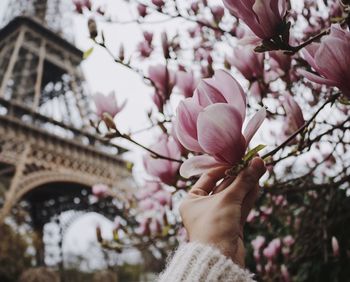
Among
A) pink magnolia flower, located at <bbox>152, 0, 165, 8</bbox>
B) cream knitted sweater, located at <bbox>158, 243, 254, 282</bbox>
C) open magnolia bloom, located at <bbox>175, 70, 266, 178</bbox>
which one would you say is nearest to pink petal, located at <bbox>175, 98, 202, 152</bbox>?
open magnolia bloom, located at <bbox>175, 70, 266, 178</bbox>

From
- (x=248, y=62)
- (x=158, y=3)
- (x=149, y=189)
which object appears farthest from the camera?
(x=149, y=189)

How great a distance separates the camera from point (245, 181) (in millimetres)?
571

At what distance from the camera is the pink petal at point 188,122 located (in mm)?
615

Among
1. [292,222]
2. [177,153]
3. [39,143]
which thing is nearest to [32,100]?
[39,143]

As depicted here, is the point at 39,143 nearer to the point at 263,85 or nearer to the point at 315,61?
the point at 263,85

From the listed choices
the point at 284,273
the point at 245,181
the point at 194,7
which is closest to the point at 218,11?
the point at 194,7

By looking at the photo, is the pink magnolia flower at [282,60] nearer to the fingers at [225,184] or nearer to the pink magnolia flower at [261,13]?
the pink magnolia flower at [261,13]

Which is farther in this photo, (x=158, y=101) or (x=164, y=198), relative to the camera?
(x=164, y=198)

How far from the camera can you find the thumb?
568mm

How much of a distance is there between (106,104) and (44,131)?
9.52 metres

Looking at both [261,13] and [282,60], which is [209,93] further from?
[282,60]

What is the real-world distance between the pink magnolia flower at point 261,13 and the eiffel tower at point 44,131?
26.0 ft

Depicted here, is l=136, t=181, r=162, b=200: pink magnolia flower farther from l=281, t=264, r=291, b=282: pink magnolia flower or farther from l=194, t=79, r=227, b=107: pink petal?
l=194, t=79, r=227, b=107: pink petal

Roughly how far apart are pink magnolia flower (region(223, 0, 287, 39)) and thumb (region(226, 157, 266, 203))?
238 mm
